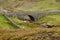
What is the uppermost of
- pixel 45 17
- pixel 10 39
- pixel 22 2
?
pixel 10 39

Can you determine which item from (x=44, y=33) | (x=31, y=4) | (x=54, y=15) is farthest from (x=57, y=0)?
(x=44, y=33)

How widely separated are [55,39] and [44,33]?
5.90 ft

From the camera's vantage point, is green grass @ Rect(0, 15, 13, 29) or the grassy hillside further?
the grassy hillside

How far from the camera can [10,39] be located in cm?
2139

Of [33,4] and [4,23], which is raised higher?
[4,23]

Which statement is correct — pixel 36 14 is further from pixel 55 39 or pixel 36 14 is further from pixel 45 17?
pixel 55 39

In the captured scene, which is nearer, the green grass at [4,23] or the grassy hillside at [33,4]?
the green grass at [4,23]

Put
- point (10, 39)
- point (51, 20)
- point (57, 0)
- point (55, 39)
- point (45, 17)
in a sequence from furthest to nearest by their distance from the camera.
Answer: point (57, 0) → point (45, 17) → point (51, 20) → point (10, 39) → point (55, 39)

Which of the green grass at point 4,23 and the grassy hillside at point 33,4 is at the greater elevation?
the green grass at point 4,23

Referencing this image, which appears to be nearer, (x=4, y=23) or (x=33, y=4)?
(x=4, y=23)

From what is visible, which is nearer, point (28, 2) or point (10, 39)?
point (10, 39)

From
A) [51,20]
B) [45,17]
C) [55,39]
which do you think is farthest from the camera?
[45,17]

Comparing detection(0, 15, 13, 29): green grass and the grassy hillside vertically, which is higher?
detection(0, 15, 13, 29): green grass

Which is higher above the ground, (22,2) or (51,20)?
(51,20)
